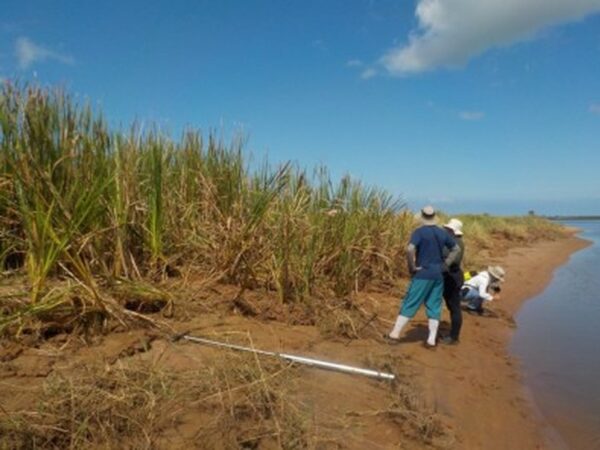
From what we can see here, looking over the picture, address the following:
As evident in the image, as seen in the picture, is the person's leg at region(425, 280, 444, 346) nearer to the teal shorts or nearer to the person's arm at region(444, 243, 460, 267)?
the teal shorts

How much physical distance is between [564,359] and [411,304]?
2.40 m

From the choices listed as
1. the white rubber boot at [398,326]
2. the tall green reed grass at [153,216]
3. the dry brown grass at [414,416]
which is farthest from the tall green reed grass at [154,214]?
the dry brown grass at [414,416]

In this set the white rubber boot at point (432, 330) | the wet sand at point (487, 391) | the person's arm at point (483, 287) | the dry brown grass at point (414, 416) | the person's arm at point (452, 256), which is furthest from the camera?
the person's arm at point (483, 287)

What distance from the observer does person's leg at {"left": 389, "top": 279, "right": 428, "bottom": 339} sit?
21.3ft

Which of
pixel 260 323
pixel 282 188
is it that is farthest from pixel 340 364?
pixel 282 188

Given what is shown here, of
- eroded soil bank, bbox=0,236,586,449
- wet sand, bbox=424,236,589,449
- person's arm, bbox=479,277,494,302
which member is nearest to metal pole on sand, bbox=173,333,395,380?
eroded soil bank, bbox=0,236,586,449

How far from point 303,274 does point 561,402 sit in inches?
127

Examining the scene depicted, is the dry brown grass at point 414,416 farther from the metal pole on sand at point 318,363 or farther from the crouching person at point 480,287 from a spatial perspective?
the crouching person at point 480,287

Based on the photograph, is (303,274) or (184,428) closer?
(184,428)

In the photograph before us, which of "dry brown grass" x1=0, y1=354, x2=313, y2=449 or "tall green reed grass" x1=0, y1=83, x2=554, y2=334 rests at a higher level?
"tall green reed grass" x1=0, y1=83, x2=554, y2=334

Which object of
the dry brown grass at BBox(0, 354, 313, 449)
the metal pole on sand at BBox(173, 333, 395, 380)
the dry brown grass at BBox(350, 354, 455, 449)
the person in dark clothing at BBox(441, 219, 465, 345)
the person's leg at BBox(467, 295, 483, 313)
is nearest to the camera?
the dry brown grass at BBox(0, 354, 313, 449)

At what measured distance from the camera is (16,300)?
430 cm

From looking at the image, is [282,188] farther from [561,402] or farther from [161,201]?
[561,402]

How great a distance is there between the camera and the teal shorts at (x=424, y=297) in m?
6.48
